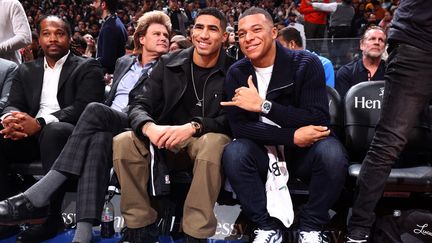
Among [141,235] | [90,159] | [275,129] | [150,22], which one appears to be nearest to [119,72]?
[150,22]

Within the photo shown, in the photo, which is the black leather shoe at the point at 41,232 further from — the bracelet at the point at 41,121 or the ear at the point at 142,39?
the ear at the point at 142,39

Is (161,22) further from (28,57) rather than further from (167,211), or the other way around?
(28,57)

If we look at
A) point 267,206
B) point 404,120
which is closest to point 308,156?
point 267,206

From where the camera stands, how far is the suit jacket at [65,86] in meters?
3.90

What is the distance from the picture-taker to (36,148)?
3.76m

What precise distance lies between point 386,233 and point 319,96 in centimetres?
86

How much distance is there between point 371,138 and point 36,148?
2.25 metres

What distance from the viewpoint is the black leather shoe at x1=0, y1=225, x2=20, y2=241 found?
3.45 m

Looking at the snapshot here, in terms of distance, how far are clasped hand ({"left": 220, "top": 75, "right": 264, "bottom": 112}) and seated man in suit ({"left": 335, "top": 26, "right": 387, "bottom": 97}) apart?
1762 mm

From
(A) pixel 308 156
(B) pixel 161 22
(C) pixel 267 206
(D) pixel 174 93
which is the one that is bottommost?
(C) pixel 267 206

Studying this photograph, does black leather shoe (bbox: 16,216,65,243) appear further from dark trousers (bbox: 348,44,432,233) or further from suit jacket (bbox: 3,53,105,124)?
dark trousers (bbox: 348,44,432,233)

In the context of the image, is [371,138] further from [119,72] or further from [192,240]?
[119,72]

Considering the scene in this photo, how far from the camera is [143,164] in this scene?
10.5 ft

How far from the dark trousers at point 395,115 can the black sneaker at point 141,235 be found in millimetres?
1169
